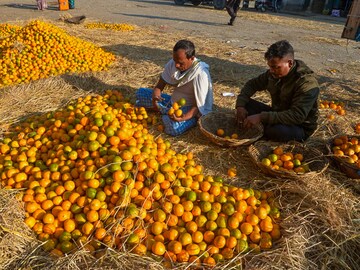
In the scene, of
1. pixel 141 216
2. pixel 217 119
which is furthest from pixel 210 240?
pixel 217 119

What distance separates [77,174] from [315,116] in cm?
365

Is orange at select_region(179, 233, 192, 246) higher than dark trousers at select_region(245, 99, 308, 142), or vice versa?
dark trousers at select_region(245, 99, 308, 142)

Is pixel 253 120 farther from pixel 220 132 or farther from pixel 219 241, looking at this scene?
pixel 219 241

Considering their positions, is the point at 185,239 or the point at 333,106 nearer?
the point at 185,239

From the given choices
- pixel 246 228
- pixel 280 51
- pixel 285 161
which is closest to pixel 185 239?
pixel 246 228

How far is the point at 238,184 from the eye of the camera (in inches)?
153

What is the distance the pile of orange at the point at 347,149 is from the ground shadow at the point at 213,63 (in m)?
3.43

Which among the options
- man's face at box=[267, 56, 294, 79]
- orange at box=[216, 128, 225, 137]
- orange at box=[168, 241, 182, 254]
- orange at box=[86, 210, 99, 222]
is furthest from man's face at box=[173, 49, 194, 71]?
orange at box=[168, 241, 182, 254]

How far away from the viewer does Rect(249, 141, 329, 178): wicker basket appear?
11.9ft

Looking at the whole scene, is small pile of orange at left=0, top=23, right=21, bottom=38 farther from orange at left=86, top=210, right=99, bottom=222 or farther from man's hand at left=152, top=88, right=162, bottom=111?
orange at left=86, top=210, right=99, bottom=222

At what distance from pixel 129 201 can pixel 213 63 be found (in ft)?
22.4

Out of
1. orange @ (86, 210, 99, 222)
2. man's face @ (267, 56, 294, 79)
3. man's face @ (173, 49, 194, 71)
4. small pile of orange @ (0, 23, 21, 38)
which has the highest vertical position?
man's face @ (267, 56, 294, 79)

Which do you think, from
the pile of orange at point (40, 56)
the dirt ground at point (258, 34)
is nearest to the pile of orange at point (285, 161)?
the pile of orange at point (40, 56)

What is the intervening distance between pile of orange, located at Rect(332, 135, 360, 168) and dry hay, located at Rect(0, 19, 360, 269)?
0.90 ft
